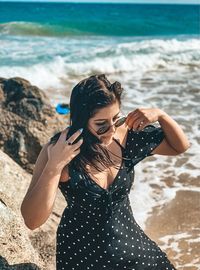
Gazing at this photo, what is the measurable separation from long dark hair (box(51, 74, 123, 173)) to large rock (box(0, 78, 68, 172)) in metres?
2.71

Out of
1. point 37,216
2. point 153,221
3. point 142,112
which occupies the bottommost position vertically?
point 153,221

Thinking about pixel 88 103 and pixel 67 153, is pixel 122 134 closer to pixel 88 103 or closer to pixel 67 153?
pixel 88 103

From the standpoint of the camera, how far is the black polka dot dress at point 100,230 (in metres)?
2.33

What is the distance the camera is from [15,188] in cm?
354

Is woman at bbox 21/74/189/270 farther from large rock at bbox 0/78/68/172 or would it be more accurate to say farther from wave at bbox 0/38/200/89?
wave at bbox 0/38/200/89

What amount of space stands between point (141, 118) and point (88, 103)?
1.24 ft

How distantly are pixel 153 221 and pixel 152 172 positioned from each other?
1.39 m

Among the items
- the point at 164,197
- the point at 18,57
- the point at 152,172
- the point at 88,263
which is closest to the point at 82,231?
the point at 88,263

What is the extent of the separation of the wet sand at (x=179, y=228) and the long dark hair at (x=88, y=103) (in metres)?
2.30

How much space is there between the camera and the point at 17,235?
261cm

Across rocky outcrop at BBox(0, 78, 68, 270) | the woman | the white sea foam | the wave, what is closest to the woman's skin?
the woman

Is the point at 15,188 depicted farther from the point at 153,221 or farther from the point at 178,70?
the point at 178,70

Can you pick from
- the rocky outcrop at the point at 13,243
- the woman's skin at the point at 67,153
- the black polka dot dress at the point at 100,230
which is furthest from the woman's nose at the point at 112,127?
the rocky outcrop at the point at 13,243

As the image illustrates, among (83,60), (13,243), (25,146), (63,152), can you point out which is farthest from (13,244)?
(83,60)
